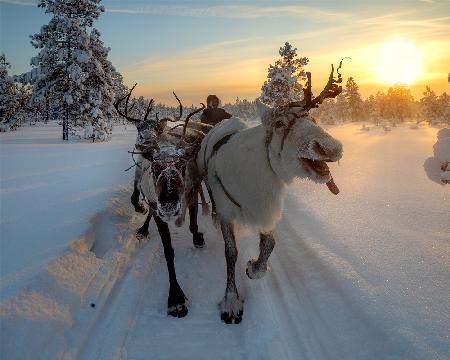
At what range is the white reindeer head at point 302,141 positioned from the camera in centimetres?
293

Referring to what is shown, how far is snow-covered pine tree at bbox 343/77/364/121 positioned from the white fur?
9847 centimetres

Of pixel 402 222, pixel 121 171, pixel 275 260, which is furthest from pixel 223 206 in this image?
pixel 121 171

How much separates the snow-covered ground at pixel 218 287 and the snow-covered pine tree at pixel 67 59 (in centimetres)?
2220

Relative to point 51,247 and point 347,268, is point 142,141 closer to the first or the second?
point 51,247

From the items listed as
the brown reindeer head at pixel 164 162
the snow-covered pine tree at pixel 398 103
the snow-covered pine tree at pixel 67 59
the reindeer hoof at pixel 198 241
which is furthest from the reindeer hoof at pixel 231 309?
the snow-covered pine tree at pixel 398 103

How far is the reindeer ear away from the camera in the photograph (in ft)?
11.5

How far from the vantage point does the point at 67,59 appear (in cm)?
2748

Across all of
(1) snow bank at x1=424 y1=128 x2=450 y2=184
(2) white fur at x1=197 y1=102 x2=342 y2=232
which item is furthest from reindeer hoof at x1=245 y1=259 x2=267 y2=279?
(1) snow bank at x1=424 y1=128 x2=450 y2=184

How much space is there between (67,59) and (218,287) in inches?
1113

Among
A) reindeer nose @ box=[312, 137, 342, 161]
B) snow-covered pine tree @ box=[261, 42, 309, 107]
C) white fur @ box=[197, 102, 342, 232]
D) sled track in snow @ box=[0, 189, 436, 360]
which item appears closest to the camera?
reindeer nose @ box=[312, 137, 342, 161]

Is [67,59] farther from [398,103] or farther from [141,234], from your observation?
[398,103]

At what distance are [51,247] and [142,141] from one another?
2.20 metres

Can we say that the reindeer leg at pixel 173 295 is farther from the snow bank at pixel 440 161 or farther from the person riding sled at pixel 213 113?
the snow bank at pixel 440 161

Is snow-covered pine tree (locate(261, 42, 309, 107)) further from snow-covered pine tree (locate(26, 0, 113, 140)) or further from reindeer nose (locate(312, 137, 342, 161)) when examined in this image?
reindeer nose (locate(312, 137, 342, 161))
